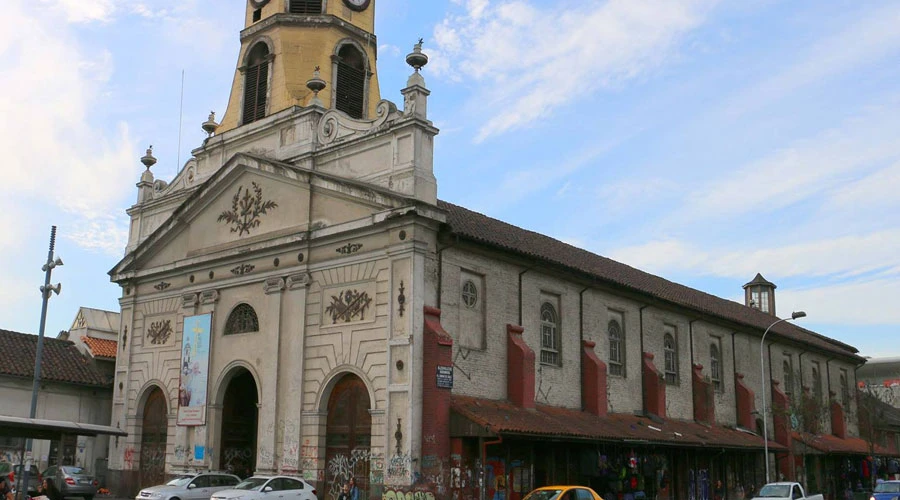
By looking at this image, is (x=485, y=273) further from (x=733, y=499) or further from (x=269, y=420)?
(x=733, y=499)

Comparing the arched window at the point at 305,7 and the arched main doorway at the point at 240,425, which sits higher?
the arched window at the point at 305,7

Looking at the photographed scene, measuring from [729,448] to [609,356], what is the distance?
6736 mm

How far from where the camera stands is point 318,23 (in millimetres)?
36281

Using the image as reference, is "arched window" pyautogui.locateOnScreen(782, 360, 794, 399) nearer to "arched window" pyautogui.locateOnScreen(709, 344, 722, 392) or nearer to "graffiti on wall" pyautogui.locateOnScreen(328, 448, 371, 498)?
"arched window" pyautogui.locateOnScreen(709, 344, 722, 392)

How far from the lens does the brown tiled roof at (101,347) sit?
132ft

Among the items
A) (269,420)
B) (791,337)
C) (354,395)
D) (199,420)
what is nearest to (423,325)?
(354,395)

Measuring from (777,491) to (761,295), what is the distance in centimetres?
3865

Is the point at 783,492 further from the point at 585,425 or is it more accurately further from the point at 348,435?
the point at 348,435

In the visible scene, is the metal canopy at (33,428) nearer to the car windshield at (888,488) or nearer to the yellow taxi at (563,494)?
the yellow taxi at (563,494)

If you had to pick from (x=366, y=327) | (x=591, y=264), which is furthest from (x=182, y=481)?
(x=591, y=264)

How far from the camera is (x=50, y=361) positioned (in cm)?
3834

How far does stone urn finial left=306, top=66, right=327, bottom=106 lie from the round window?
868cm

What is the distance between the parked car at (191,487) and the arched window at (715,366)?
23.8 metres

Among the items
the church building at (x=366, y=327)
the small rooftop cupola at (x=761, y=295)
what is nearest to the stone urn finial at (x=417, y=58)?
the church building at (x=366, y=327)
